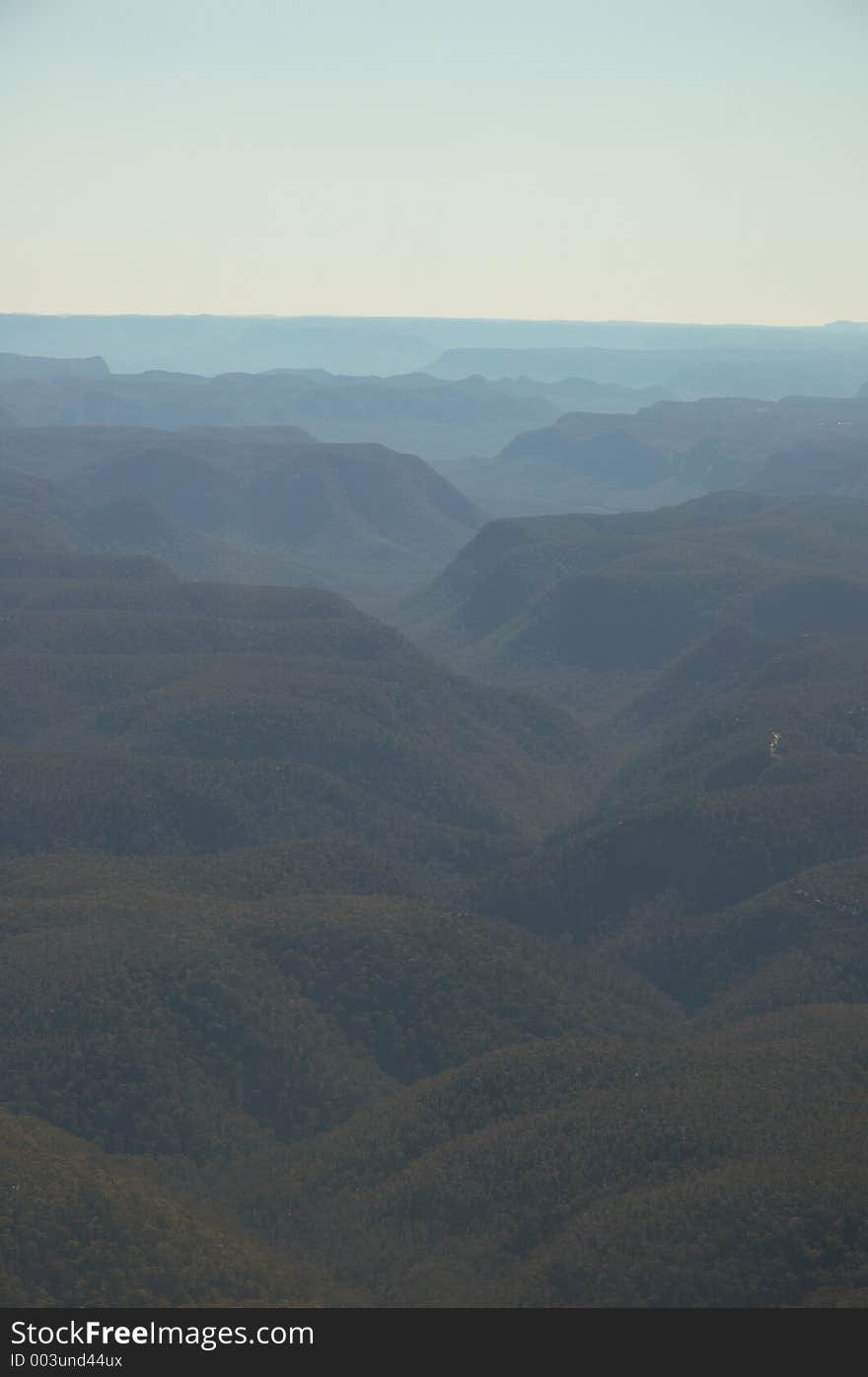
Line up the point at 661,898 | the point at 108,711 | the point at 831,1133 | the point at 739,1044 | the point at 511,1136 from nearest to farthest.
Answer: the point at 831,1133
the point at 511,1136
the point at 739,1044
the point at 661,898
the point at 108,711

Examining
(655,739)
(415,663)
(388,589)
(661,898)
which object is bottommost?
(661,898)

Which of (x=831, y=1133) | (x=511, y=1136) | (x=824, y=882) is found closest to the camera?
(x=831, y=1133)

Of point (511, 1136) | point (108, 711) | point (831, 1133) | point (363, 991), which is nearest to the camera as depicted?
point (831, 1133)

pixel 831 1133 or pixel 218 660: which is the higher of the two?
pixel 218 660

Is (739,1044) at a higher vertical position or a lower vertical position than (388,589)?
lower

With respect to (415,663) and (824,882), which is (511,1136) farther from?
(415,663)

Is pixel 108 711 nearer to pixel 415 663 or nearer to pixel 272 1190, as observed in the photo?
pixel 415 663

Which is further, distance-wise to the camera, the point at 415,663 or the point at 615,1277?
the point at 415,663
